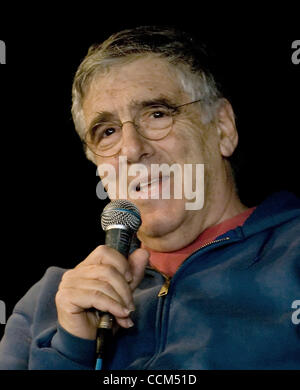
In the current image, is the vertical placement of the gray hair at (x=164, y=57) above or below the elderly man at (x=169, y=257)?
above

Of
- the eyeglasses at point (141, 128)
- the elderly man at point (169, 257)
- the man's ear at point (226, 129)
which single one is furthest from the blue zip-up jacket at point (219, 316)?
the eyeglasses at point (141, 128)

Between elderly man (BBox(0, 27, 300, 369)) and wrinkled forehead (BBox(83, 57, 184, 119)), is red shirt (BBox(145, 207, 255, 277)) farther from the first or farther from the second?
wrinkled forehead (BBox(83, 57, 184, 119))

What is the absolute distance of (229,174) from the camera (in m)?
2.04

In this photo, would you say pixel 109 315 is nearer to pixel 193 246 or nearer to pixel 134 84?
pixel 193 246

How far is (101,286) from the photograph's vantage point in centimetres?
123

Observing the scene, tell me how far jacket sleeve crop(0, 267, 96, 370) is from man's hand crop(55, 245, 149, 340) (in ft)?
0.28

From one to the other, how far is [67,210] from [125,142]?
79 cm

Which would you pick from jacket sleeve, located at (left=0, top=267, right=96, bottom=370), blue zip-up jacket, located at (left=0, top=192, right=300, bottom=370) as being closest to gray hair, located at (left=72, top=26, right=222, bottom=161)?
blue zip-up jacket, located at (left=0, top=192, right=300, bottom=370)

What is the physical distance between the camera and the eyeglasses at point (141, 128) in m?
1.84

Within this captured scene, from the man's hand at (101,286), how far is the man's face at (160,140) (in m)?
0.46

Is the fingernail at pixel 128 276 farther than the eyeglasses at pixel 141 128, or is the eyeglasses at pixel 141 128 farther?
the eyeglasses at pixel 141 128

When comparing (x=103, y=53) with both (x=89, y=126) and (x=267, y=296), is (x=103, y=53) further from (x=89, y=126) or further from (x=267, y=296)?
(x=267, y=296)

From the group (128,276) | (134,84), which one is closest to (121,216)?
(128,276)

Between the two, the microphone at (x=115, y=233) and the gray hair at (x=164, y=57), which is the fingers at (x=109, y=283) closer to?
the microphone at (x=115, y=233)
